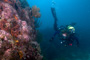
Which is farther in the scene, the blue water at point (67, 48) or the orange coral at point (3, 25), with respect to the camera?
the blue water at point (67, 48)

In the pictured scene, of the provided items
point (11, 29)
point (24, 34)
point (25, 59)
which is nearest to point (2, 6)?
point (11, 29)

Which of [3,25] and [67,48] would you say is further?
[67,48]

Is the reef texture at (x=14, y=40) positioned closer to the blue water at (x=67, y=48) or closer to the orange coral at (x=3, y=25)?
the orange coral at (x=3, y=25)

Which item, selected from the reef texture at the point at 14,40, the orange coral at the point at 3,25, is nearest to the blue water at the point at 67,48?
the reef texture at the point at 14,40

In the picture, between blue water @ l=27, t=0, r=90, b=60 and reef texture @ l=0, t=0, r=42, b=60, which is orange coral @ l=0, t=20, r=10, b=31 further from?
blue water @ l=27, t=0, r=90, b=60

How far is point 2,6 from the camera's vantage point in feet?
16.5

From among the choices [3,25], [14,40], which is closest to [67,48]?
[14,40]

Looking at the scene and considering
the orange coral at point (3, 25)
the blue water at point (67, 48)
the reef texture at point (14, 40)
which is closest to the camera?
the reef texture at point (14, 40)

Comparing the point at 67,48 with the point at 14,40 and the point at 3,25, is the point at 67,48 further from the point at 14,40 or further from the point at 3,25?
the point at 3,25

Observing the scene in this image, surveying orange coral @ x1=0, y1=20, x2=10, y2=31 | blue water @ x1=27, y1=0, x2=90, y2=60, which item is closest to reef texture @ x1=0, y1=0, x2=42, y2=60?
orange coral @ x1=0, y1=20, x2=10, y2=31

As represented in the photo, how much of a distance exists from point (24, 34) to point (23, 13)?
10.4 feet

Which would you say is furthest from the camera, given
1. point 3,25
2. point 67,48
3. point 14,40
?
point 67,48

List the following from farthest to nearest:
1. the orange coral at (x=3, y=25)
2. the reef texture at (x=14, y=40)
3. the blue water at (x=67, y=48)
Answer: the blue water at (x=67, y=48) < the orange coral at (x=3, y=25) < the reef texture at (x=14, y=40)

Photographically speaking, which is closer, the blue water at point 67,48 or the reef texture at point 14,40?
the reef texture at point 14,40
